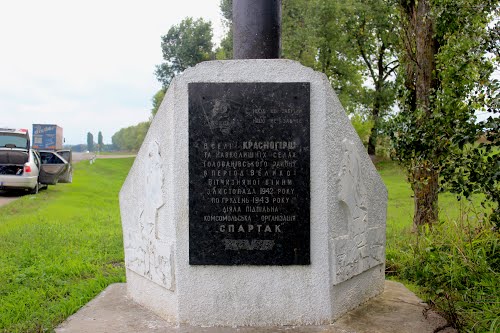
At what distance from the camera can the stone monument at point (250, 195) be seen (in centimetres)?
376

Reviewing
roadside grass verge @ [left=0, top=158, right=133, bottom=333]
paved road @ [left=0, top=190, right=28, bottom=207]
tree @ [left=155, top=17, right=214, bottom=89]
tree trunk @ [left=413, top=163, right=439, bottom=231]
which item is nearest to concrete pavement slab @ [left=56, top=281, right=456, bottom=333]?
roadside grass verge @ [left=0, top=158, right=133, bottom=333]

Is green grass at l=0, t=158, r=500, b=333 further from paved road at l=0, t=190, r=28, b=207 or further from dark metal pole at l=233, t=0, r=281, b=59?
paved road at l=0, t=190, r=28, b=207

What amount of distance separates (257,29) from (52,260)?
445cm

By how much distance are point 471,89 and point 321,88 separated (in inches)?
66.7

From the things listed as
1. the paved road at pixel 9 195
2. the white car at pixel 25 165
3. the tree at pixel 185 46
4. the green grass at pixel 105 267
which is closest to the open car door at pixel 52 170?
the white car at pixel 25 165

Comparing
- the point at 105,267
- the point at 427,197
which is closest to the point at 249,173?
the point at 105,267

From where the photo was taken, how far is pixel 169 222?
3.84 meters

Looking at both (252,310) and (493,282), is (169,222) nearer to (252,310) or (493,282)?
(252,310)

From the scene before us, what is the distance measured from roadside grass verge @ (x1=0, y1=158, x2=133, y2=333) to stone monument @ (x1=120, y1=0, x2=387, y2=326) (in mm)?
1408

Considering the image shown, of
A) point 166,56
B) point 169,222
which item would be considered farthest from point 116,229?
point 166,56

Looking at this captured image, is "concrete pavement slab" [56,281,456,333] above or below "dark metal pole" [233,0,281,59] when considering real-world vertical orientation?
below

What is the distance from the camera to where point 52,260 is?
6.76 m

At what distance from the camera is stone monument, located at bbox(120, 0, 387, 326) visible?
376 cm

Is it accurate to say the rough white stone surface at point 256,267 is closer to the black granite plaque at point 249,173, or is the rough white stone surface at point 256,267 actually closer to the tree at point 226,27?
the black granite plaque at point 249,173
